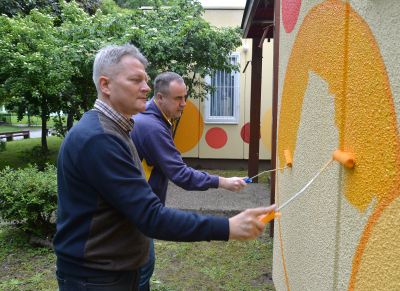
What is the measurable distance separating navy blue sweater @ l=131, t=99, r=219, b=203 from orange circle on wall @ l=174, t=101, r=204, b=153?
A: 806 cm

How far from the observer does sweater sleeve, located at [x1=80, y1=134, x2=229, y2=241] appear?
5.55ft

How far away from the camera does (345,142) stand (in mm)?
1714

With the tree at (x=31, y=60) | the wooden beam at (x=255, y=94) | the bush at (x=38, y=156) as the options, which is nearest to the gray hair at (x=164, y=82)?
the tree at (x=31, y=60)

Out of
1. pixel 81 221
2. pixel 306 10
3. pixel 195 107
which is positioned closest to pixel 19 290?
pixel 81 221

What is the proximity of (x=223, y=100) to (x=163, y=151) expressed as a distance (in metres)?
8.41

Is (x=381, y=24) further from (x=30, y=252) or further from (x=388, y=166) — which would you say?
(x=30, y=252)

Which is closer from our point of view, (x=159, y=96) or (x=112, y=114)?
(x=112, y=114)

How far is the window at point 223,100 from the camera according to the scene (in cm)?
1095

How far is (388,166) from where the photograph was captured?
1325 mm

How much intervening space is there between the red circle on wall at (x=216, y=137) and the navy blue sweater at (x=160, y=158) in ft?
26.7

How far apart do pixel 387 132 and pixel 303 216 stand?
3.92ft

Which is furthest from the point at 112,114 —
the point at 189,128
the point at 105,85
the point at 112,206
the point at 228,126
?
the point at 228,126

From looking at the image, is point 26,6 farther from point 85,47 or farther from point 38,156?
point 85,47

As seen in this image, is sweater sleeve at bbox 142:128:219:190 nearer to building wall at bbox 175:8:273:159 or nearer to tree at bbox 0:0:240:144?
tree at bbox 0:0:240:144
